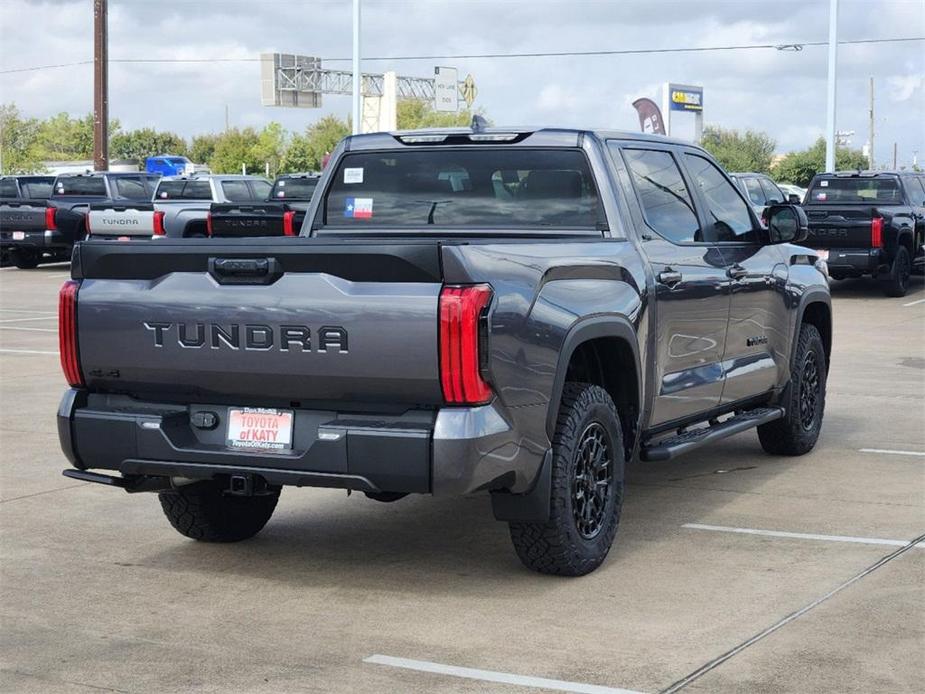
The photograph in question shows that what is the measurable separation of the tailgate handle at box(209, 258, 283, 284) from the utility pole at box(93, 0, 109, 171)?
34911mm

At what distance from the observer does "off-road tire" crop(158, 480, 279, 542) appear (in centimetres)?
707

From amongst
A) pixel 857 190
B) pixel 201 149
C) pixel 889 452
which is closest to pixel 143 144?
pixel 201 149

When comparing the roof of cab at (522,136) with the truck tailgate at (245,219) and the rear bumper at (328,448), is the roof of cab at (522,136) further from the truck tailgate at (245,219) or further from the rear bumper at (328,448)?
the truck tailgate at (245,219)

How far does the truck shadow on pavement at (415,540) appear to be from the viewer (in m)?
Result: 6.58

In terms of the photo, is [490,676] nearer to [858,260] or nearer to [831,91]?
[858,260]

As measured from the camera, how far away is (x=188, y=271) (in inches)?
242

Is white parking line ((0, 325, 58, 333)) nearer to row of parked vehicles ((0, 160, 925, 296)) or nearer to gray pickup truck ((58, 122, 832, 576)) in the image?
row of parked vehicles ((0, 160, 925, 296))

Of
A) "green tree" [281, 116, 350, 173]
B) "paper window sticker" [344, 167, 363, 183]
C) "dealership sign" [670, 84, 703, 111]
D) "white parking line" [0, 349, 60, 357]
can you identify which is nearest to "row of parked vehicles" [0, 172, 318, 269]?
"white parking line" [0, 349, 60, 357]

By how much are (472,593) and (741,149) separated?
89378 mm

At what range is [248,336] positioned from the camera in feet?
19.5

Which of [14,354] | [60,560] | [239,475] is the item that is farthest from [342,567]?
[14,354]

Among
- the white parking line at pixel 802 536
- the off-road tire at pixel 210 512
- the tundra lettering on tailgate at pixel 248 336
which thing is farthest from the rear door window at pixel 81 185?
the tundra lettering on tailgate at pixel 248 336

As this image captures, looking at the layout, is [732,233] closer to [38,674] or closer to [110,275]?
[110,275]

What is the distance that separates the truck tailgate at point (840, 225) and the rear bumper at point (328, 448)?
1757 cm
